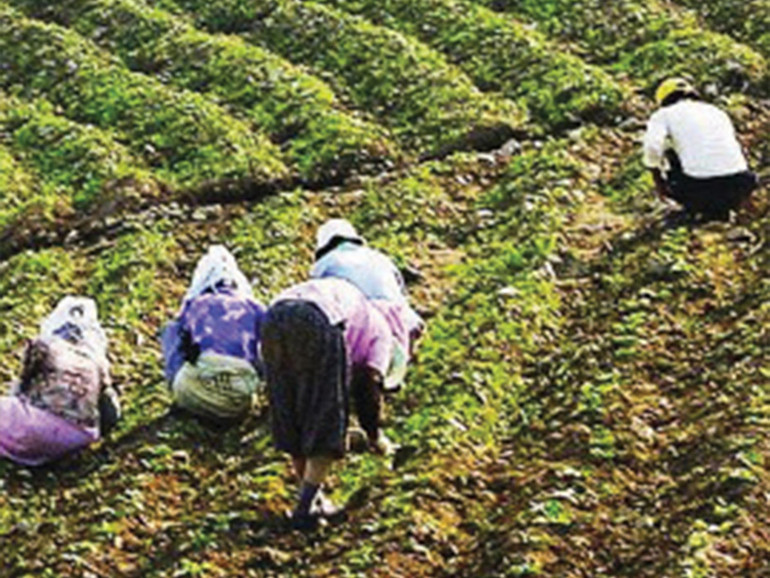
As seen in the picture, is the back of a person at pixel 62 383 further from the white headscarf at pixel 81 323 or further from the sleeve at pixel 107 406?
the white headscarf at pixel 81 323

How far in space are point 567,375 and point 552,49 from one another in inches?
471

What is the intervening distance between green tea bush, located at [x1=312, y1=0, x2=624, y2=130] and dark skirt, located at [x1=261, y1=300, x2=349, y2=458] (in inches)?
450

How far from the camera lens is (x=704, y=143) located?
55.8ft

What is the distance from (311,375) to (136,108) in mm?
13350

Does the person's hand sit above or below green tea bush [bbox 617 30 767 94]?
below

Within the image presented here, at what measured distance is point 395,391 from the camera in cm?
1447

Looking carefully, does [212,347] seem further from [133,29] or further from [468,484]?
[133,29]

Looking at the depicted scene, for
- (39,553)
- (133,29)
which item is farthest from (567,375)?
(133,29)

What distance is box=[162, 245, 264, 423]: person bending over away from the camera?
14078mm

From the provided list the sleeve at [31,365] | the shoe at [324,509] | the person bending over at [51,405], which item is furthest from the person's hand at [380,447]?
the sleeve at [31,365]

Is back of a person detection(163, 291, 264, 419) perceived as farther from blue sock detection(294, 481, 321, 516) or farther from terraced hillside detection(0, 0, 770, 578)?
blue sock detection(294, 481, 321, 516)

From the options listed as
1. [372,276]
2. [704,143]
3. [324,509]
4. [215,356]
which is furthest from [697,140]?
[324,509]

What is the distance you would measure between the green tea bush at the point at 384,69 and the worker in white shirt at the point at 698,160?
500 cm

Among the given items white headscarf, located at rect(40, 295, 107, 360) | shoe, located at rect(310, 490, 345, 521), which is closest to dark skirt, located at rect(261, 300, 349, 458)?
shoe, located at rect(310, 490, 345, 521)
